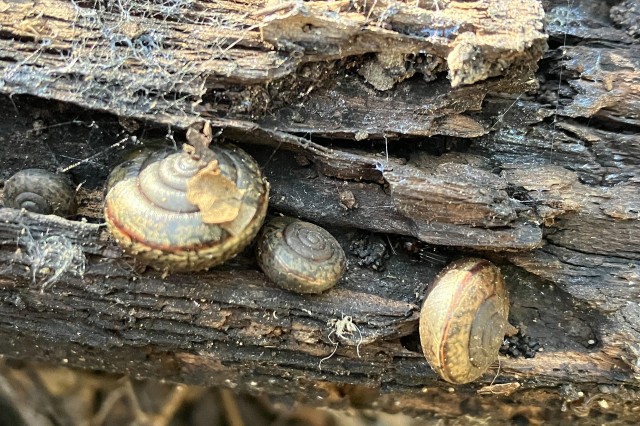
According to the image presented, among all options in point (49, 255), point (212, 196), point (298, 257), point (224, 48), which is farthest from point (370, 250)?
point (49, 255)

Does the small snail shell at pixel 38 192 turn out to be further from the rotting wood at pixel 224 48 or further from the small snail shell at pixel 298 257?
the small snail shell at pixel 298 257

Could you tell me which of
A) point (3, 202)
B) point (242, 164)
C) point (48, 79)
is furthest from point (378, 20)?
point (3, 202)

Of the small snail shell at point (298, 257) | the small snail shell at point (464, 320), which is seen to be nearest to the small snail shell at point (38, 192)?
the small snail shell at point (298, 257)

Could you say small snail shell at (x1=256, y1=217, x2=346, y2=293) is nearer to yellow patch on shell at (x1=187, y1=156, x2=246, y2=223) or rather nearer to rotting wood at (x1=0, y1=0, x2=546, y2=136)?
yellow patch on shell at (x1=187, y1=156, x2=246, y2=223)

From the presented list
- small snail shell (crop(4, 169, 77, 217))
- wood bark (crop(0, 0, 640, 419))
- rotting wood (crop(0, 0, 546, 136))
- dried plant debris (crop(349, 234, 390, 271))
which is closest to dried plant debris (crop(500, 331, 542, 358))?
wood bark (crop(0, 0, 640, 419))

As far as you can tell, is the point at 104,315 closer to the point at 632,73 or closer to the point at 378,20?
the point at 378,20

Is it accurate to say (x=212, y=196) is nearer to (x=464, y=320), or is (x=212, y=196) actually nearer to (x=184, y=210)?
(x=184, y=210)
